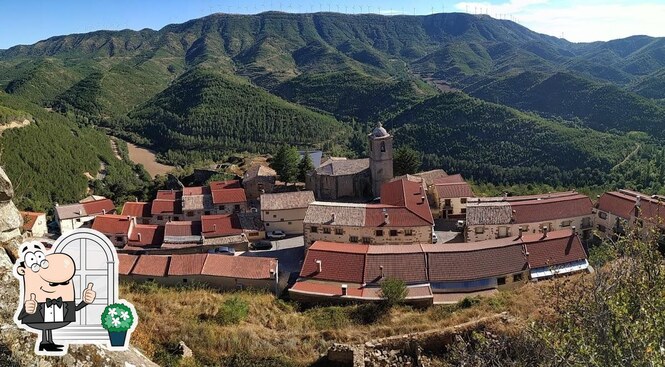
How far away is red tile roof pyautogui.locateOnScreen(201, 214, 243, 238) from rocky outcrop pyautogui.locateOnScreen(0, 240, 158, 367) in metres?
32.0

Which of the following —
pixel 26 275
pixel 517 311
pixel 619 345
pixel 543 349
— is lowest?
pixel 517 311

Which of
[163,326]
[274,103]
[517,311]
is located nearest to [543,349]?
[517,311]

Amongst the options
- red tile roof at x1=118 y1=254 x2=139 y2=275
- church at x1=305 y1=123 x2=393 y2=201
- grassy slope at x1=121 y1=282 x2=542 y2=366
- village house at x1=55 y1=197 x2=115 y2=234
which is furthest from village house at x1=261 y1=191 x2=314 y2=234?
village house at x1=55 y1=197 x2=115 y2=234

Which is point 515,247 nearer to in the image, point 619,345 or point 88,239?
point 619,345

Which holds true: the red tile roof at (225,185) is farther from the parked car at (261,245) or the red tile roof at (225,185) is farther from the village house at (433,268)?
the village house at (433,268)

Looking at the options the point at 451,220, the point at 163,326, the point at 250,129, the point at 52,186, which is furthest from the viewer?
the point at 250,129

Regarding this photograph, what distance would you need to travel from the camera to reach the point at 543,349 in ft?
42.2

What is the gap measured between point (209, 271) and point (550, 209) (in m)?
26.1

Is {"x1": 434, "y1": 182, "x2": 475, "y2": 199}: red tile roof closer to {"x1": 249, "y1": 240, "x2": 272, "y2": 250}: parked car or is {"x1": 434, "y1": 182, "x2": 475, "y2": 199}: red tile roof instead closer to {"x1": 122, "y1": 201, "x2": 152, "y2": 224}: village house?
{"x1": 249, "y1": 240, "x2": 272, "y2": 250}: parked car

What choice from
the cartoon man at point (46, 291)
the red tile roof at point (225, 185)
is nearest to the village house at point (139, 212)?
the red tile roof at point (225, 185)

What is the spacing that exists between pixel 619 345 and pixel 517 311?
13.4m

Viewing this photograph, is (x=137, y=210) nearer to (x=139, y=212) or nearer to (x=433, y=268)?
(x=139, y=212)

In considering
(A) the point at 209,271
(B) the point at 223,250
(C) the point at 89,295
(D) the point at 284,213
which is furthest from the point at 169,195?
(C) the point at 89,295

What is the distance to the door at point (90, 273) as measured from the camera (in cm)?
616
